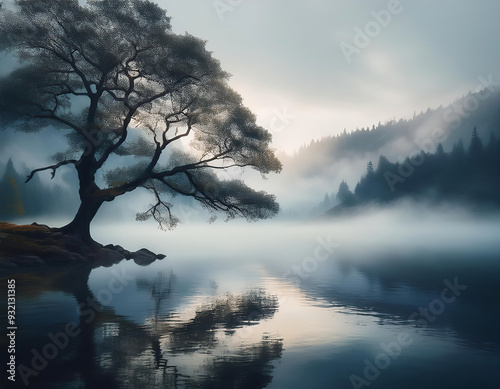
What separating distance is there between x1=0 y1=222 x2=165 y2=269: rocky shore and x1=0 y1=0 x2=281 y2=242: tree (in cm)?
140

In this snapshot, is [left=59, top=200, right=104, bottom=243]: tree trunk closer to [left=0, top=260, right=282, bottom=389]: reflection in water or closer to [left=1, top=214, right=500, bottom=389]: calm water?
[left=1, top=214, right=500, bottom=389]: calm water

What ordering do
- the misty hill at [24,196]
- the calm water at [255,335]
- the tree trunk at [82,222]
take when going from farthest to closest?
the misty hill at [24,196] < the tree trunk at [82,222] < the calm water at [255,335]

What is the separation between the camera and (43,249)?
32.3 meters

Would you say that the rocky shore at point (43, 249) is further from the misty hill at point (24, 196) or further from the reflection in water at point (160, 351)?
the misty hill at point (24, 196)

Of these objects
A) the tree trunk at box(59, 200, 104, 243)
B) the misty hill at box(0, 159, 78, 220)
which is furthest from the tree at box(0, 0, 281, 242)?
the misty hill at box(0, 159, 78, 220)

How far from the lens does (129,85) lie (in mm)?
36625

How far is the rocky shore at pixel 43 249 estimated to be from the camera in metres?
30.6

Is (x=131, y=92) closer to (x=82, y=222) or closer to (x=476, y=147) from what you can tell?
(x=82, y=222)

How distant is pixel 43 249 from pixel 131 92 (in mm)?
15234

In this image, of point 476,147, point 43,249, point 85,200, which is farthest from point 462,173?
point 43,249

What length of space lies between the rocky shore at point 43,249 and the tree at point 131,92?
140 cm

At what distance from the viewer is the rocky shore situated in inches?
1204

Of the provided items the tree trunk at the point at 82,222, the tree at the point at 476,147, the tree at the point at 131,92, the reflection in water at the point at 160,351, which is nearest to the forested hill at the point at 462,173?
the tree at the point at 476,147

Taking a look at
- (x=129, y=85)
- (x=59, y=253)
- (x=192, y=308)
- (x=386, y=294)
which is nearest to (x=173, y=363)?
(x=192, y=308)
